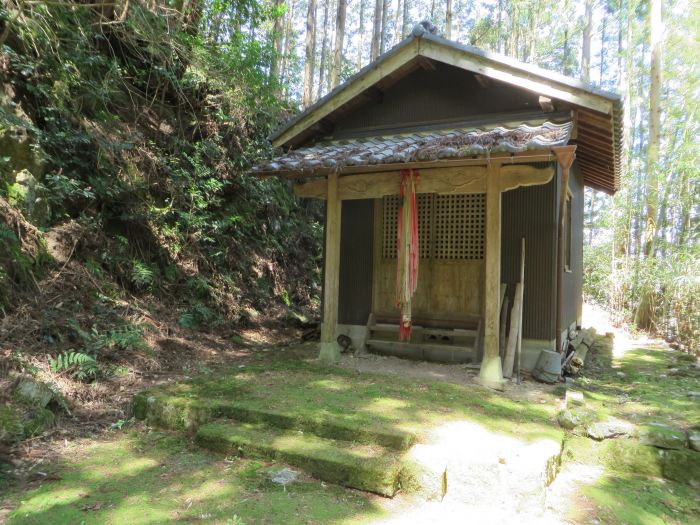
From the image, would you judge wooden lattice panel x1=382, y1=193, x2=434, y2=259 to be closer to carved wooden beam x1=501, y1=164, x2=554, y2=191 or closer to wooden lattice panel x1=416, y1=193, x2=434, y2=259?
wooden lattice panel x1=416, y1=193, x2=434, y2=259

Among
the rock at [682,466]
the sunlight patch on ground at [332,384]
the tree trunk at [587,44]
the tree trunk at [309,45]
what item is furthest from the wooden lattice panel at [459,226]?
the tree trunk at [587,44]

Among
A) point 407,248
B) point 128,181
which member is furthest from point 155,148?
point 407,248

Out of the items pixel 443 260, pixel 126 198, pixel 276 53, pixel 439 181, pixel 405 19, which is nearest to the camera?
pixel 439 181

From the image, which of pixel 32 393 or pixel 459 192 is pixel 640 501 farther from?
pixel 32 393

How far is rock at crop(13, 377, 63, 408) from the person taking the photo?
4.25 meters

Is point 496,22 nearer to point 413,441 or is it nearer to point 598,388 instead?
point 598,388

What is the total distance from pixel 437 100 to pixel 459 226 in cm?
224

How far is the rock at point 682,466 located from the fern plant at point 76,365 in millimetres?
5937

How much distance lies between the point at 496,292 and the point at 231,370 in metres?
3.84

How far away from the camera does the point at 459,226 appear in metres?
7.30

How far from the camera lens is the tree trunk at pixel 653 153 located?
40.2ft

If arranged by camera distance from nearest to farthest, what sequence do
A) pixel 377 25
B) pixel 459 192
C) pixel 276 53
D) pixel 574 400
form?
pixel 574 400 < pixel 459 192 < pixel 276 53 < pixel 377 25

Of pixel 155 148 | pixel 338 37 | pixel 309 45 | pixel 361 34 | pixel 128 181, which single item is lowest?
pixel 128 181

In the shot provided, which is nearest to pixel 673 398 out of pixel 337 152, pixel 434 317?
pixel 434 317
